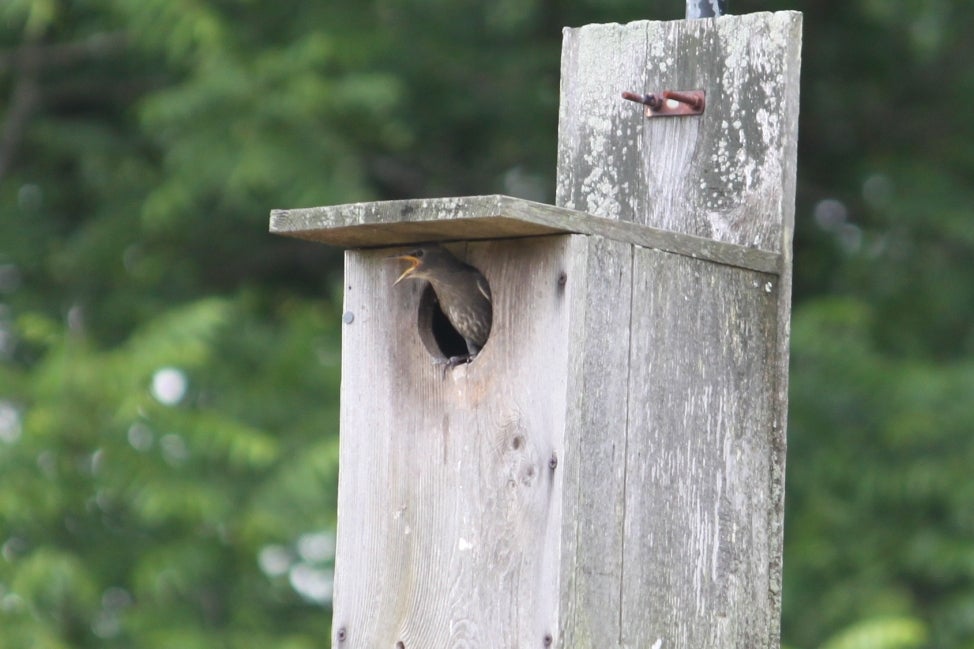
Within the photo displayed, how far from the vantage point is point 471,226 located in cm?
272

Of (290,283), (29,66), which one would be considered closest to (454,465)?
(290,283)

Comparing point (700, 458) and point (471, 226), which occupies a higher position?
point (471, 226)

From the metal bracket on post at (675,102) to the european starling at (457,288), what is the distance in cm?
49

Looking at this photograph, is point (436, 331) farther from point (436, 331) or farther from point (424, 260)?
point (424, 260)

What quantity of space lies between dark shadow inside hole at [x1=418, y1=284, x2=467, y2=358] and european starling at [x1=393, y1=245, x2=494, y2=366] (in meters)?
0.06

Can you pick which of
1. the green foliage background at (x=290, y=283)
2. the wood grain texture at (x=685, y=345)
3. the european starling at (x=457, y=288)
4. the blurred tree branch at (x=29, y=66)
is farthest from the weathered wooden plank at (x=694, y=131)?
the blurred tree branch at (x=29, y=66)

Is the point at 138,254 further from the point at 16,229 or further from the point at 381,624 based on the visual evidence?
the point at 381,624

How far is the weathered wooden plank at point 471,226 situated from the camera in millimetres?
2613

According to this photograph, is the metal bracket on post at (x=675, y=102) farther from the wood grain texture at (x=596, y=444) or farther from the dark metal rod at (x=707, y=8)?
the wood grain texture at (x=596, y=444)

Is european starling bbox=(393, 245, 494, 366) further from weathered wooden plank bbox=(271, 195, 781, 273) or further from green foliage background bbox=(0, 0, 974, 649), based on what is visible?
green foliage background bbox=(0, 0, 974, 649)

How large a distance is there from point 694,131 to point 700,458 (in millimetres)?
636

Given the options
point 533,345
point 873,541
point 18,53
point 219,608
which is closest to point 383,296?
point 533,345

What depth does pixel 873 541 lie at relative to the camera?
781cm

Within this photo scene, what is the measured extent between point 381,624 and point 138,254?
220 inches
